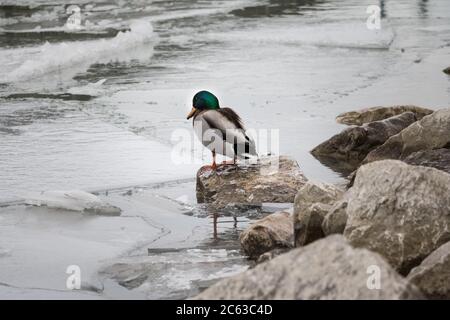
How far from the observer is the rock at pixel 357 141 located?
9148mm

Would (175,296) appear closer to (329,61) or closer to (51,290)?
(51,290)

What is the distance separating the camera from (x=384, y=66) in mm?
14617

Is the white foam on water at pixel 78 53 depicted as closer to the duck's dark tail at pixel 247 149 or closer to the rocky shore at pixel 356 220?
the rocky shore at pixel 356 220

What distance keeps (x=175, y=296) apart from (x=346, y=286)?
5.86ft

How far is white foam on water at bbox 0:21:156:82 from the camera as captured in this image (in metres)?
14.5

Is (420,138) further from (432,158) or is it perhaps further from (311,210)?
(311,210)

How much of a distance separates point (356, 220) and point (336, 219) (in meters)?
0.31

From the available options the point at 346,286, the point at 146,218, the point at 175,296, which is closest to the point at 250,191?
the point at 146,218

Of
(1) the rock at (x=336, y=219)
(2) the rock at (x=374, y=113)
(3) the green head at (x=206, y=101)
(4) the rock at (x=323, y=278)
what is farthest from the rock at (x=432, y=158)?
(4) the rock at (x=323, y=278)

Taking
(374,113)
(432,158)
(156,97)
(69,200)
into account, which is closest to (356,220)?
(432,158)

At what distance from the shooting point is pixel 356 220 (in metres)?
5.63

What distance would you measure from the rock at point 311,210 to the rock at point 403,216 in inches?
18.6

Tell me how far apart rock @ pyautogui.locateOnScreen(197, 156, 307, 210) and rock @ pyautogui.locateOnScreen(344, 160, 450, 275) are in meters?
2.09

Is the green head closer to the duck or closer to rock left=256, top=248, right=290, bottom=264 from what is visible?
the duck
